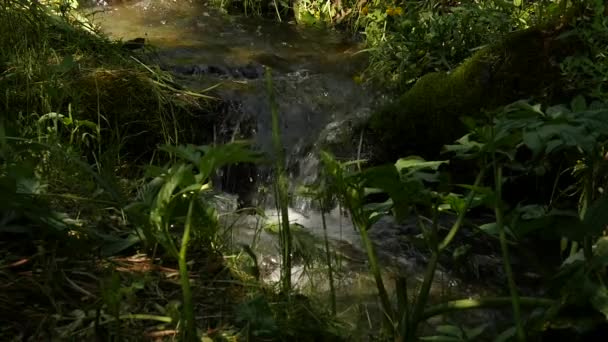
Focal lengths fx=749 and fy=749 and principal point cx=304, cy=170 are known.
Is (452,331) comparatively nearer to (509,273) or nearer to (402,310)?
(402,310)

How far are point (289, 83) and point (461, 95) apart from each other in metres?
1.54

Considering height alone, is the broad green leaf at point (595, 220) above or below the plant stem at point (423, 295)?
above

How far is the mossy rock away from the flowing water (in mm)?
281

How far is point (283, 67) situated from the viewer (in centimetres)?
584

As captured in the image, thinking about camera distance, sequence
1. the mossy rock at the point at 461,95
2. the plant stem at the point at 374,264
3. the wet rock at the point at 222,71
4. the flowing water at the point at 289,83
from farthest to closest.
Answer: the wet rock at the point at 222,71, the mossy rock at the point at 461,95, the flowing water at the point at 289,83, the plant stem at the point at 374,264

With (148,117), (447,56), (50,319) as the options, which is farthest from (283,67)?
(50,319)

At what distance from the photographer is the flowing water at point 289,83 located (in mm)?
3092

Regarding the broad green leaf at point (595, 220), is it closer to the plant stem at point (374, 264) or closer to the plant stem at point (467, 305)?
the plant stem at point (467, 305)

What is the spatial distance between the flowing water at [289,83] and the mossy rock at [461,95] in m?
0.28

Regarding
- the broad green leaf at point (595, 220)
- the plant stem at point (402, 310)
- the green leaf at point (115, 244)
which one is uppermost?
the broad green leaf at point (595, 220)

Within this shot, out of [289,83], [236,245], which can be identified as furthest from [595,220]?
[289,83]

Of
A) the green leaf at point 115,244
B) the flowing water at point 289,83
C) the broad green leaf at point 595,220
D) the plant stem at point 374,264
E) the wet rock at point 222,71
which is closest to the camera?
the broad green leaf at point 595,220

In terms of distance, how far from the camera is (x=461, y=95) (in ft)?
13.5

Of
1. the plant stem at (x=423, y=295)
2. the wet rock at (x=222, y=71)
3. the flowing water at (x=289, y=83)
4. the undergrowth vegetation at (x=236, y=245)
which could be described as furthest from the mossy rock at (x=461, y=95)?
the plant stem at (x=423, y=295)
